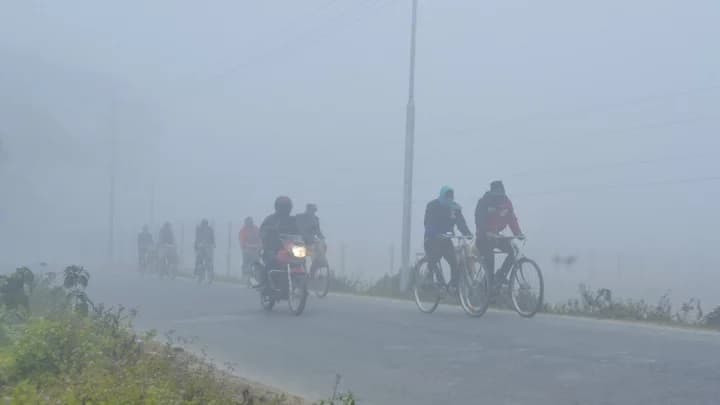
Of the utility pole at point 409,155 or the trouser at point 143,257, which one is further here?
the trouser at point 143,257

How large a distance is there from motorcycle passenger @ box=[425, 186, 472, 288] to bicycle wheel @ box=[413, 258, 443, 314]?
118 mm

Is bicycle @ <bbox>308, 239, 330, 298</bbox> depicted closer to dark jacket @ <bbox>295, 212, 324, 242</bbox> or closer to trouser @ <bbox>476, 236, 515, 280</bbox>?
dark jacket @ <bbox>295, 212, 324, 242</bbox>

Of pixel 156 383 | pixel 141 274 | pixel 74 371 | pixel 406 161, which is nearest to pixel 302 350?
pixel 74 371

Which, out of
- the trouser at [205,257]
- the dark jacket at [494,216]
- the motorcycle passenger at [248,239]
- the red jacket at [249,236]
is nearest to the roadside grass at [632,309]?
the dark jacket at [494,216]

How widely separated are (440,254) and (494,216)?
99 centimetres

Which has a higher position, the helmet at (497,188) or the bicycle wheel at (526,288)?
the helmet at (497,188)

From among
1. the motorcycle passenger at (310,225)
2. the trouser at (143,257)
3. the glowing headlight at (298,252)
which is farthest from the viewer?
the trouser at (143,257)

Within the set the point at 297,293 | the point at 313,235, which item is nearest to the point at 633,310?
the point at 297,293

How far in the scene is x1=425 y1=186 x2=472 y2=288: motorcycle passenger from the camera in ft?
43.2

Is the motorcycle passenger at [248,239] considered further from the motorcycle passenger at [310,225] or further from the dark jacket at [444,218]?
the dark jacket at [444,218]

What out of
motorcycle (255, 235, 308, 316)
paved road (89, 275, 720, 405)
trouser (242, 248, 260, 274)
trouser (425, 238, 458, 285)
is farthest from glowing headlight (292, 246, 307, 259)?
trouser (242, 248, 260, 274)

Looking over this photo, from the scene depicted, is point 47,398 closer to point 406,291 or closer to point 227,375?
point 227,375

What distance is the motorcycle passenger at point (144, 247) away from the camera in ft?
112

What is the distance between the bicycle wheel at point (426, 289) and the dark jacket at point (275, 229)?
1990 mm
